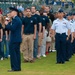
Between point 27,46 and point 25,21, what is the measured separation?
102 centimetres

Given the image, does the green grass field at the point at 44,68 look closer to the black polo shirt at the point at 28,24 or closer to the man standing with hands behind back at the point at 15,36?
the man standing with hands behind back at the point at 15,36

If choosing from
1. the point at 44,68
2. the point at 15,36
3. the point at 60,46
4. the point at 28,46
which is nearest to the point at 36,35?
the point at 28,46

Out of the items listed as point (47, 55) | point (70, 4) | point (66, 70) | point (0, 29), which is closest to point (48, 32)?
point (47, 55)

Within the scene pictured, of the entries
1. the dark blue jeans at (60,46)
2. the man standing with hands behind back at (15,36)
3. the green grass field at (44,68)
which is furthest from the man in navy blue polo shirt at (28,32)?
the man standing with hands behind back at (15,36)

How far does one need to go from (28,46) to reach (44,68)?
6.42 feet

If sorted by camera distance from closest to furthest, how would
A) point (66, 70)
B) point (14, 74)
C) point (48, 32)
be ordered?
point (14, 74) < point (66, 70) < point (48, 32)

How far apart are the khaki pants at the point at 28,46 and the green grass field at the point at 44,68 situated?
0.45 m

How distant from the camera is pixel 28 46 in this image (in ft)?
57.0

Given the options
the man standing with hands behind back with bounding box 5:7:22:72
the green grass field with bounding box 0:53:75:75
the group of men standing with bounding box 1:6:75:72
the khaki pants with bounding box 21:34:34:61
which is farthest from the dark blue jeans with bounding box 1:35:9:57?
the man standing with hands behind back with bounding box 5:7:22:72

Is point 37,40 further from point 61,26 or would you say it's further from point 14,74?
point 14,74

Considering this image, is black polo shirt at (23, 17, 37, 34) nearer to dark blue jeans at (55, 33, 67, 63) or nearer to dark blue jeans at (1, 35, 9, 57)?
dark blue jeans at (55, 33, 67, 63)

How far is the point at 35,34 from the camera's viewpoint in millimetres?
17297

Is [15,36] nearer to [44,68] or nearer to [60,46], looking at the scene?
[44,68]

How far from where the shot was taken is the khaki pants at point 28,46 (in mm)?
17141
